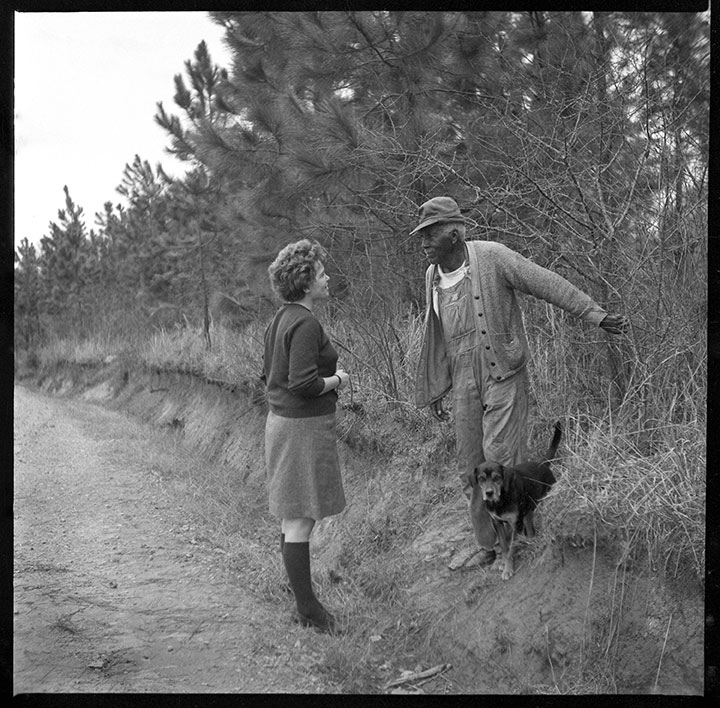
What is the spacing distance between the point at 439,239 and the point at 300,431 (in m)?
1.28

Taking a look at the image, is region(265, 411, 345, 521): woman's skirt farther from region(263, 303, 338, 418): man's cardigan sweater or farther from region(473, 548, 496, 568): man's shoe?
region(473, 548, 496, 568): man's shoe

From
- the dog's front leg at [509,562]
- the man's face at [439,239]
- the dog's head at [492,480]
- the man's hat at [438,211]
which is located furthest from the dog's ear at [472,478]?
the man's hat at [438,211]

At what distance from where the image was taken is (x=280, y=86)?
29.0ft

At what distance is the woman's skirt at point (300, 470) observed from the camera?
4.20 m

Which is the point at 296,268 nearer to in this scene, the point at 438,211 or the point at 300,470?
the point at 438,211

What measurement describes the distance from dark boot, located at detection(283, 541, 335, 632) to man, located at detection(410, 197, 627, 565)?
0.97 meters

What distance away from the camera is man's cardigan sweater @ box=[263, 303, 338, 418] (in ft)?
13.1

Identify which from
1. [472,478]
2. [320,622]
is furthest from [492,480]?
[320,622]

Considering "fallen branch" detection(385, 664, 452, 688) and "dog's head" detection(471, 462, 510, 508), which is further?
"dog's head" detection(471, 462, 510, 508)

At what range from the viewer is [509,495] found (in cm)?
398

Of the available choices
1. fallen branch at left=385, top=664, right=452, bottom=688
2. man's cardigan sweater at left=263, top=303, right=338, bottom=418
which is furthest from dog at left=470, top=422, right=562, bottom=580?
man's cardigan sweater at left=263, top=303, right=338, bottom=418
